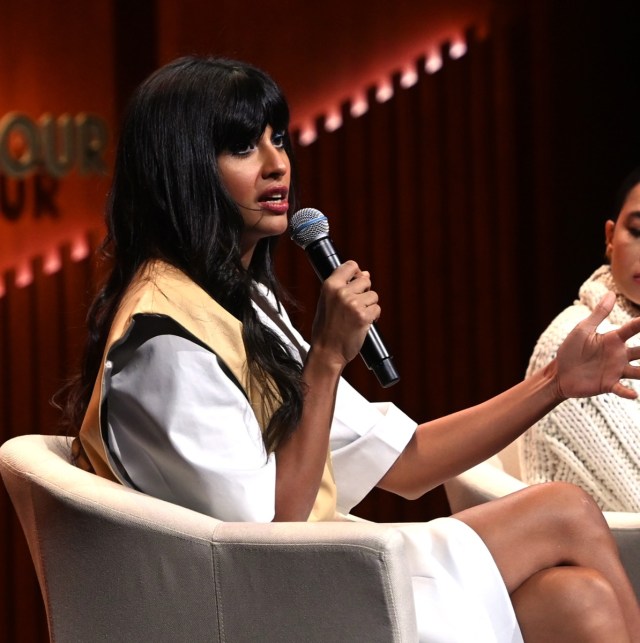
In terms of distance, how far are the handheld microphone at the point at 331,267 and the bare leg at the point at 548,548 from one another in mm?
266

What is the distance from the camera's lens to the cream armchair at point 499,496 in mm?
2137

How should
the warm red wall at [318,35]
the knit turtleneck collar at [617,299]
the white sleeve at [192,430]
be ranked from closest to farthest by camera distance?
1. the white sleeve at [192,430]
2. the knit turtleneck collar at [617,299]
3. the warm red wall at [318,35]

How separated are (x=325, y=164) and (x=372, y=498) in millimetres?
1121

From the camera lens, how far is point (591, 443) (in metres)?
2.36

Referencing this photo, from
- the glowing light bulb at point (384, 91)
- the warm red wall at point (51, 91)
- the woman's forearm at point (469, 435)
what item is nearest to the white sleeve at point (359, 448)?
the woman's forearm at point (469, 435)

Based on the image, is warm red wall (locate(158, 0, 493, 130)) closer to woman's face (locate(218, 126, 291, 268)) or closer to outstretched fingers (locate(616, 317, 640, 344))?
woman's face (locate(218, 126, 291, 268))

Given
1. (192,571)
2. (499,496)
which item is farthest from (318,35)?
(192,571)

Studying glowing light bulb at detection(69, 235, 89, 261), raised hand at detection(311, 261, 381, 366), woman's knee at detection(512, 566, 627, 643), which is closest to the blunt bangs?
raised hand at detection(311, 261, 381, 366)

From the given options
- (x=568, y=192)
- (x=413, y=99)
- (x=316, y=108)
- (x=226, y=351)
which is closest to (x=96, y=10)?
(x=316, y=108)

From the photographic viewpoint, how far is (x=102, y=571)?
162 centimetres

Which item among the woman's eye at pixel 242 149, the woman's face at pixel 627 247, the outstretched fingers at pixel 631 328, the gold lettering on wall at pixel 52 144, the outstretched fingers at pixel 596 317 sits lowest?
the outstretched fingers at pixel 631 328

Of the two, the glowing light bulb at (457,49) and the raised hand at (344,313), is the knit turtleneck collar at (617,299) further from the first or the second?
the glowing light bulb at (457,49)

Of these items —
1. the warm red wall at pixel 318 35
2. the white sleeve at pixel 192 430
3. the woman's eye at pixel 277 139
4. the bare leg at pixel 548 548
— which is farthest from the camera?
the warm red wall at pixel 318 35

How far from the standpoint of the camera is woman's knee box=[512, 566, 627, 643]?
1.65 meters
